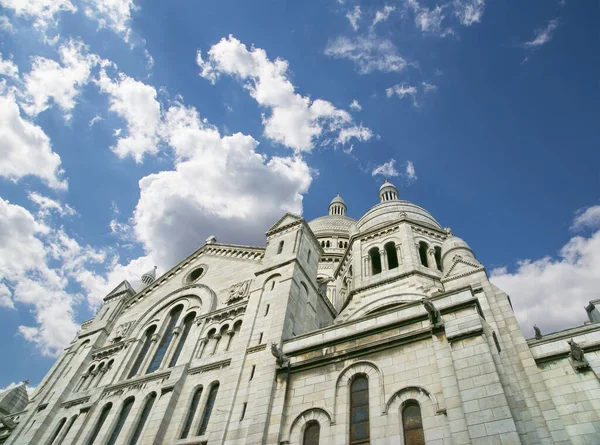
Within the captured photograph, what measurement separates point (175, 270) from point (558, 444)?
23.7m

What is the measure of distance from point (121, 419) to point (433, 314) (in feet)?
48.4

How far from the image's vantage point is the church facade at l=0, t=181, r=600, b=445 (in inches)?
538

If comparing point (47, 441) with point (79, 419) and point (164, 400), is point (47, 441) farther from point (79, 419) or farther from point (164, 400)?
point (164, 400)

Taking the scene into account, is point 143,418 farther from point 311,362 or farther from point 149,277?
point 149,277

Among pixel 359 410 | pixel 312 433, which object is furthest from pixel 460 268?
pixel 312 433

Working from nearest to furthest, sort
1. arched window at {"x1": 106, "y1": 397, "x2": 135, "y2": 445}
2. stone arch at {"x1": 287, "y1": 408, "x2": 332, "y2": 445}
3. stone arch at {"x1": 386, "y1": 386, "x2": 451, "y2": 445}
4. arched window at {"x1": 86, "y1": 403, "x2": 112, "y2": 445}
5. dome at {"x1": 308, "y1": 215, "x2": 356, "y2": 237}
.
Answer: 1. stone arch at {"x1": 386, "y1": 386, "x2": 451, "y2": 445}
2. stone arch at {"x1": 287, "y1": 408, "x2": 332, "y2": 445}
3. arched window at {"x1": 106, "y1": 397, "x2": 135, "y2": 445}
4. arched window at {"x1": 86, "y1": 403, "x2": 112, "y2": 445}
5. dome at {"x1": 308, "y1": 215, "x2": 356, "y2": 237}

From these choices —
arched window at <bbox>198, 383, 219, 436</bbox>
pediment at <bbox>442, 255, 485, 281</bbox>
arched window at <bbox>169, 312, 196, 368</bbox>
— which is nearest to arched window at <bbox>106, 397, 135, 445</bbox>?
arched window at <bbox>169, 312, 196, 368</bbox>

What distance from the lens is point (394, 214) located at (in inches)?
1405

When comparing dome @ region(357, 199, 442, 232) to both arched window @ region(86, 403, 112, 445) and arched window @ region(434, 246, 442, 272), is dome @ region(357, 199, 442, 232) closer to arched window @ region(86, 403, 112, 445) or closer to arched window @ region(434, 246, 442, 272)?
arched window @ region(434, 246, 442, 272)

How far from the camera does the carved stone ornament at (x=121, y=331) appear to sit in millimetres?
27156

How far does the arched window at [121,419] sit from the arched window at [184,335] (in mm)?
2370

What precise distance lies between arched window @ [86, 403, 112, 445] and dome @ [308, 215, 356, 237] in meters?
33.0

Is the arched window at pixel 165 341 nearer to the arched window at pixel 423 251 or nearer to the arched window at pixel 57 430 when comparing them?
the arched window at pixel 57 430

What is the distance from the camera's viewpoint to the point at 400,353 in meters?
15.5
